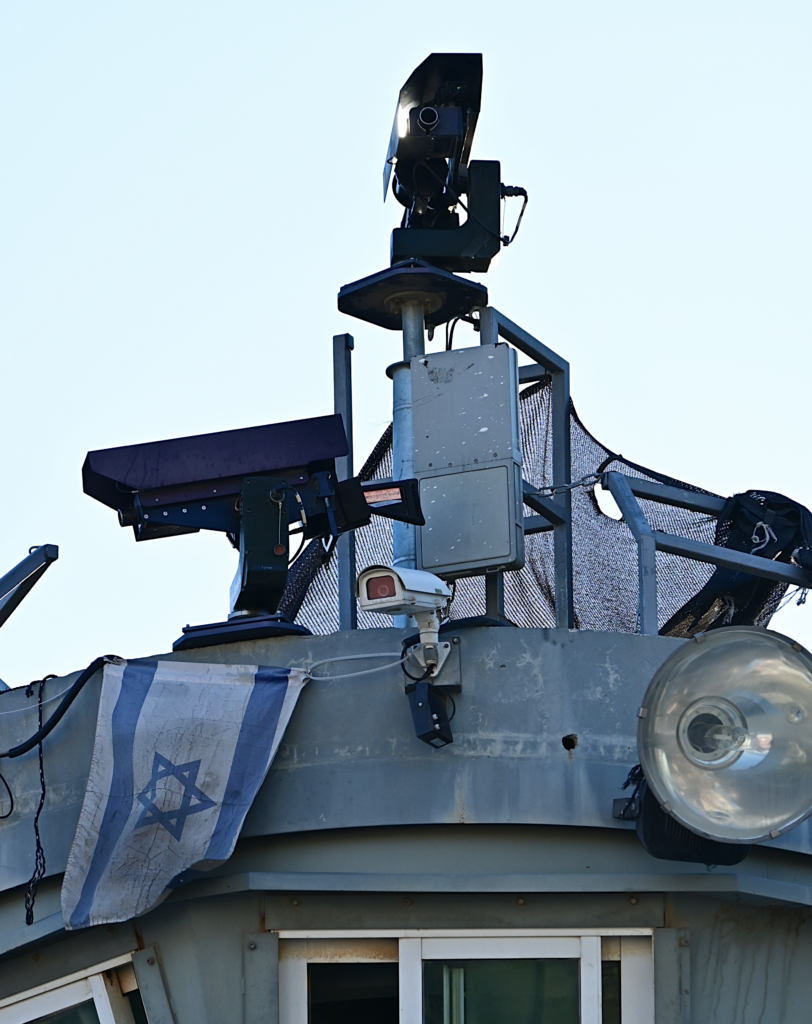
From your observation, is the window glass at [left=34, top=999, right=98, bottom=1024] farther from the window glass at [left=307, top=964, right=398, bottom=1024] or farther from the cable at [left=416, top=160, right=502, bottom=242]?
the cable at [left=416, top=160, right=502, bottom=242]

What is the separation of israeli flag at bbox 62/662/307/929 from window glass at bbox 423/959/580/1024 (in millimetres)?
1044

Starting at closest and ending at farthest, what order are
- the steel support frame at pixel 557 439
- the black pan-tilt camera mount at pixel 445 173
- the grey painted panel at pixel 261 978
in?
the grey painted panel at pixel 261 978
the steel support frame at pixel 557 439
the black pan-tilt camera mount at pixel 445 173

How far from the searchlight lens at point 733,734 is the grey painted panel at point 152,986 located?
2.24 meters

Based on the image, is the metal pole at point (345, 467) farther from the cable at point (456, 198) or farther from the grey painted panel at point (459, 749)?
the grey painted panel at point (459, 749)

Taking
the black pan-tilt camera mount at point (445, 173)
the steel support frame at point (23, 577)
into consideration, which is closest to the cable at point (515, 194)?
the black pan-tilt camera mount at point (445, 173)

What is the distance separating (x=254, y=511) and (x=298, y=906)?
200 centimetres

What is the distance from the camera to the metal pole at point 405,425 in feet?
28.3

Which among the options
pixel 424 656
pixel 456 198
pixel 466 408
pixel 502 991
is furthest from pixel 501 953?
pixel 456 198

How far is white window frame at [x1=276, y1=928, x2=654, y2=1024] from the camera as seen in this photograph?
22.4ft

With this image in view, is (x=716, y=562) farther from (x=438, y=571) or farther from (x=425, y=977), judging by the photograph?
(x=425, y=977)

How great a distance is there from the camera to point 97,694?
7340 mm

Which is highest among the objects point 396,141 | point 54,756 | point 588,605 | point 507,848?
point 396,141

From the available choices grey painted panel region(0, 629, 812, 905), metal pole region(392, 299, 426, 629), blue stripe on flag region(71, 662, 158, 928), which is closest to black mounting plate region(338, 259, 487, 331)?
metal pole region(392, 299, 426, 629)

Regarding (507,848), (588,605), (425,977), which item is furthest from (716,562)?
(588,605)
